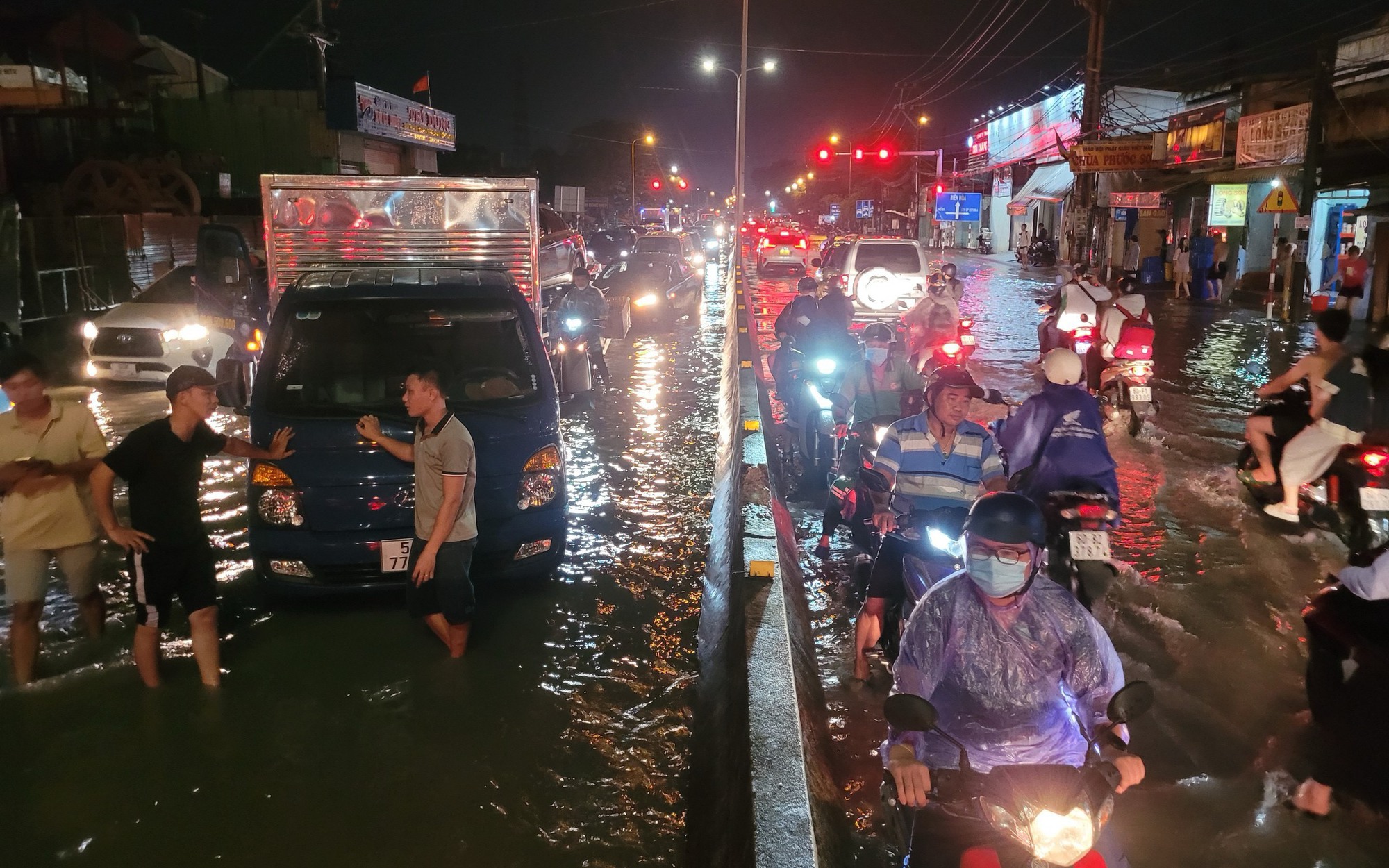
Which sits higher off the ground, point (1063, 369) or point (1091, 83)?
point (1091, 83)

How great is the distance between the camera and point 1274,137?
2359 cm

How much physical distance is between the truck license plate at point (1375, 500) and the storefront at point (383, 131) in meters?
33.0

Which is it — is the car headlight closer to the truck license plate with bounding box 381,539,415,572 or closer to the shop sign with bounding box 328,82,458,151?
the truck license plate with bounding box 381,539,415,572

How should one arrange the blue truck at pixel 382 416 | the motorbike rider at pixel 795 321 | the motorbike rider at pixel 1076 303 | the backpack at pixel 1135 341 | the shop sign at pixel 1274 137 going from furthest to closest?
the shop sign at pixel 1274 137 → the motorbike rider at pixel 1076 303 → the backpack at pixel 1135 341 → the motorbike rider at pixel 795 321 → the blue truck at pixel 382 416

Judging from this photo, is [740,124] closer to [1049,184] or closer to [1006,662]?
[1049,184]

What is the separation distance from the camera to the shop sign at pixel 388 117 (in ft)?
120

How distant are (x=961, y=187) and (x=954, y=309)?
65410 mm

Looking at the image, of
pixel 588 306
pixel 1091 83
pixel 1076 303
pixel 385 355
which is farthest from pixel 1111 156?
pixel 385 355

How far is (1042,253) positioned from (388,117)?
27.4 m

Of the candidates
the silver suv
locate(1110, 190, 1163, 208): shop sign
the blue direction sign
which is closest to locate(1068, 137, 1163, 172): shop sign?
locate(1110, 190, 1163, 208): shop sign

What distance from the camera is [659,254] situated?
73.8 feet

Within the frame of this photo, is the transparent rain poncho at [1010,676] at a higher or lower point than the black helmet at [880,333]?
lower

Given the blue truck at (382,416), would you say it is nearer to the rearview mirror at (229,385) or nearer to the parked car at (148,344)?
the rearview mirror at (229,385)

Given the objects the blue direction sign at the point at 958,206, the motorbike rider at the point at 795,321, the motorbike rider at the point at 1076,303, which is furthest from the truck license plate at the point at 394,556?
the blue direction sign at the point at 958,206
